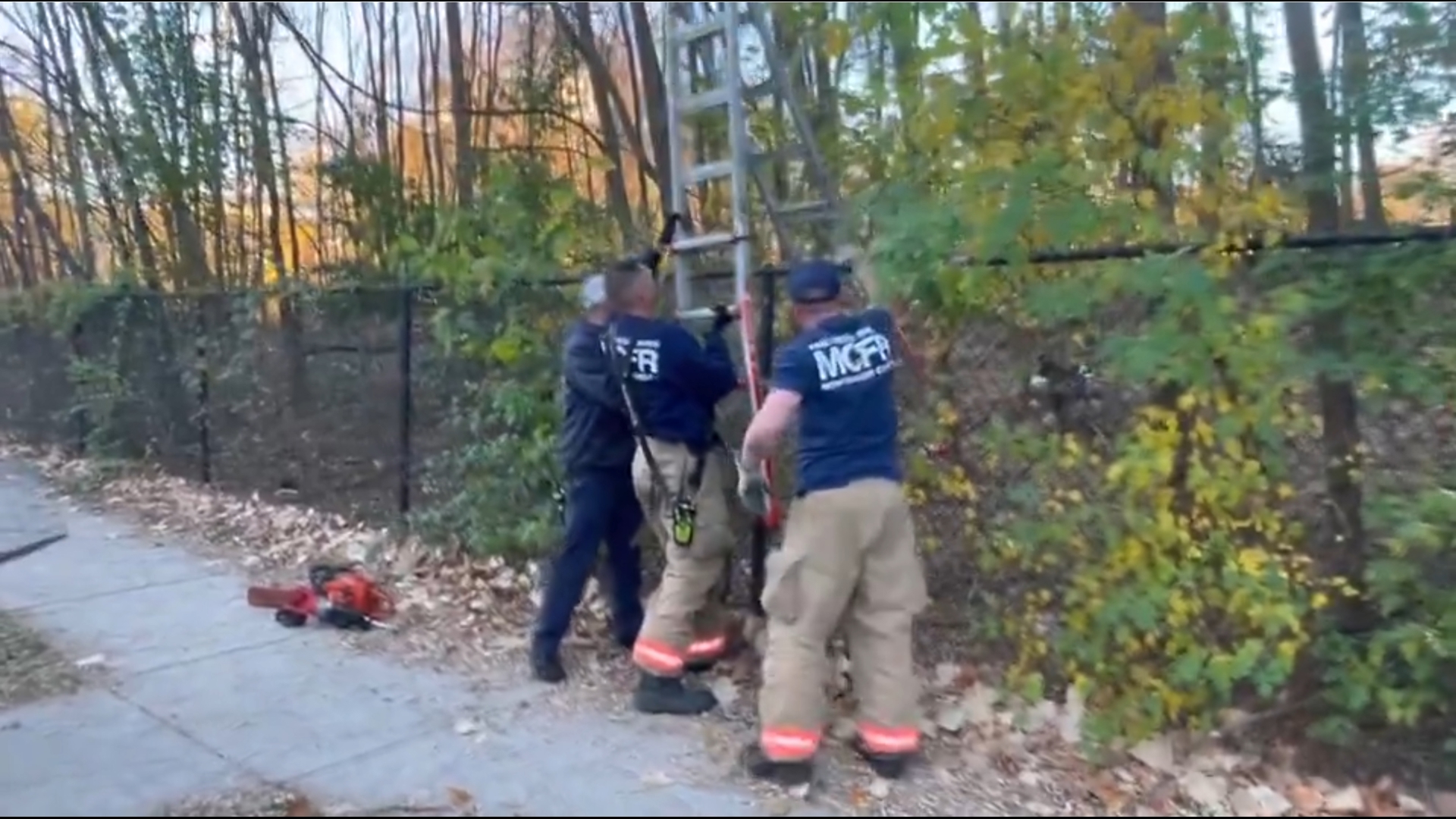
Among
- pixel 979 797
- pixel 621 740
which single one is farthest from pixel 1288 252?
pixel 621 740

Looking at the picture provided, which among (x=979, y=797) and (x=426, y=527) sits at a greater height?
(x=426, y=527)

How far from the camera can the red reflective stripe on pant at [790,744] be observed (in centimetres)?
476

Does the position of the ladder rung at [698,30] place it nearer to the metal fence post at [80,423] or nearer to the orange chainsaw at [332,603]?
the orange chainsaw at [332,603]

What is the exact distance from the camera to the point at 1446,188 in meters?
4.71

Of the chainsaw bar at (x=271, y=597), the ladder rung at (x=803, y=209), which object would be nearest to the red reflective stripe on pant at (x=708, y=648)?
the ladder rung at (x=803, y=209)

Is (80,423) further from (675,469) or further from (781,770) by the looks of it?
(781,770)

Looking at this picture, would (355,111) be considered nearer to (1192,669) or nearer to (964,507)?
(964,507)

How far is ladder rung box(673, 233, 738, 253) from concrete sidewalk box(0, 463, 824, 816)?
2.00 meters

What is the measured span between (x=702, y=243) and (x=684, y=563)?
4.77 feet

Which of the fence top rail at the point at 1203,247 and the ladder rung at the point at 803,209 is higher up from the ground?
the ladder rung at the point at 803,209

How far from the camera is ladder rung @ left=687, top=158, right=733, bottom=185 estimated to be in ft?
21.4

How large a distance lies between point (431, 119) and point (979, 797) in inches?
490

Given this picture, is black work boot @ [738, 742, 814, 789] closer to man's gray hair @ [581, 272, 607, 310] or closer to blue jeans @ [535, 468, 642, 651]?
blue jeans @ [535, 468, 642, 651]

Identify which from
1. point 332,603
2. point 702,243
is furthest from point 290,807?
point 702,243
